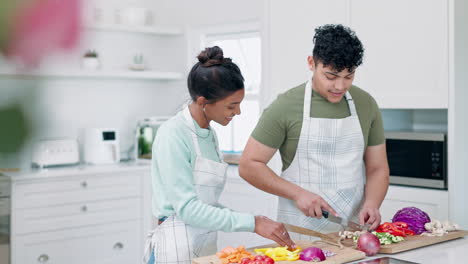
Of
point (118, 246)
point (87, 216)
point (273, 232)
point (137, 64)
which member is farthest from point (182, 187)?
point (137, 64)

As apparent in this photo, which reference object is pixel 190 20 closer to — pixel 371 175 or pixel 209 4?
pixel 209 4

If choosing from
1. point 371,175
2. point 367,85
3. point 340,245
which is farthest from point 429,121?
point 340,245

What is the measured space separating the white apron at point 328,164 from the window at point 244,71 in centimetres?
216

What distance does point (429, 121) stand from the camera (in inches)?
129

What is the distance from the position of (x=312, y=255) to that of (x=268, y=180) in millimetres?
537

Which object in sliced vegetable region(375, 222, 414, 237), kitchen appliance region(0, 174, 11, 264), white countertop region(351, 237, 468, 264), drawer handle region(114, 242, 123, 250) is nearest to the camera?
kitchen appliance region(0, 174, 11, 264)

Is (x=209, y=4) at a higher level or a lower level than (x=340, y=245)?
higher

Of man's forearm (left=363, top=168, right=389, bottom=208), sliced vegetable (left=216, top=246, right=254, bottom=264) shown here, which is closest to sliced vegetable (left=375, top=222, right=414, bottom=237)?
man's forearm (left=363, top=168, right=389, bottom=208)

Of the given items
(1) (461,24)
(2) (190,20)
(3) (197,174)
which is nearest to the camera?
(3) (197,174)

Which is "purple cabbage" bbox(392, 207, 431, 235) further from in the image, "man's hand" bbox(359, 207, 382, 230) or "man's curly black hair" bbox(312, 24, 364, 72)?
"man's curly black hair" bbox(312, 24, 364, 72)

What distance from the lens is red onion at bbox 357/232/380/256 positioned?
1621 mm

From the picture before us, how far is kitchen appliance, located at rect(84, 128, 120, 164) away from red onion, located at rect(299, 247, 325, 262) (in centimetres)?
292

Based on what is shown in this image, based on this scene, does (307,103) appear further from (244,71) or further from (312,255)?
(244,71)

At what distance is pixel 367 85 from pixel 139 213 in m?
2.06
